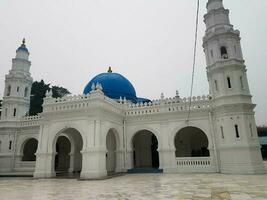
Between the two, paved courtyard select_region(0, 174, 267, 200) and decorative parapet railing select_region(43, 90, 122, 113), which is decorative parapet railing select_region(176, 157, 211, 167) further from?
decorative parapet railing select_region(43, 90, 122, 113)

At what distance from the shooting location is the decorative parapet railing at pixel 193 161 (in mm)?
18430

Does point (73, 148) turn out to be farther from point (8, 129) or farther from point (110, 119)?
point (8, 129)

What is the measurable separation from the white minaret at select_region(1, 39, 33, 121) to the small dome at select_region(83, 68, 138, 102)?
25.8ft

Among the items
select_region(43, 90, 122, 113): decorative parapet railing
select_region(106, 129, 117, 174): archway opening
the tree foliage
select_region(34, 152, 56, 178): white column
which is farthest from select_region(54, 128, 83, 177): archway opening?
the tree foliage

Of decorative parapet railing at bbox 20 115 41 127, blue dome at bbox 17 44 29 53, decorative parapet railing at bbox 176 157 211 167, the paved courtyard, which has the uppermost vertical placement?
blue dome at bbox 17 44 29 53

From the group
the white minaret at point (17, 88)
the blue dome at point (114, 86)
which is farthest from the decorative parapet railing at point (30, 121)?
the blue dome at point (114, 86)

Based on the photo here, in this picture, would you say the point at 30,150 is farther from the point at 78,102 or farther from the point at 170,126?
the point at 170,126

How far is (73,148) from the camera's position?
2139 centimetres

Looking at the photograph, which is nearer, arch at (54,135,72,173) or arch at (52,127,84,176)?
arch at (52,127,84,176)

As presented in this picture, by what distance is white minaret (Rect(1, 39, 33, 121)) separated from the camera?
2580 cm

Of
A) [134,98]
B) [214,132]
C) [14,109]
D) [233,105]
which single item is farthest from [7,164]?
[233,105]

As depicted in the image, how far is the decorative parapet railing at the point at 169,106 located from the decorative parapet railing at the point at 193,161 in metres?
4.30

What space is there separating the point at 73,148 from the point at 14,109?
10.1 m

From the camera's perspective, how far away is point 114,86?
81.5 feet
